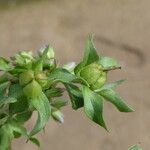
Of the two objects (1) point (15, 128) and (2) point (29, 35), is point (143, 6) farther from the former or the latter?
(1) point (15, 128)

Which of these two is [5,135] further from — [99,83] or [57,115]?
[99,83]

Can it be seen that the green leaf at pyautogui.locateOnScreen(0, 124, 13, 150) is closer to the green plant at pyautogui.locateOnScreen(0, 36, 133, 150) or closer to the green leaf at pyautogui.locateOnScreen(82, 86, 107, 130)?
the green plant at pyautogui.locateOnScreen(0, 36, 133, 150)

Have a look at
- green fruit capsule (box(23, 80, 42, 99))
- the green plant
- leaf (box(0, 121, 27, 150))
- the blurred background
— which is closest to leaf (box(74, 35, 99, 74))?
the green plant

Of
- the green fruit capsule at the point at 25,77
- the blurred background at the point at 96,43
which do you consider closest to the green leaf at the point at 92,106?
the green fruit capsule at the point at 25,77

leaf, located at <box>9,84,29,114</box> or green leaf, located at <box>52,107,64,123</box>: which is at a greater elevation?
leaf, located at <box>9,84,29,114</box>

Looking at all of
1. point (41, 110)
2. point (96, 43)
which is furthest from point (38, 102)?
point (96, 43)

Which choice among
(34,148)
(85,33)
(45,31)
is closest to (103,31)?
(85,33)
